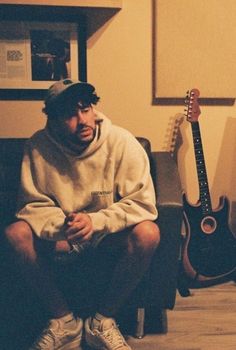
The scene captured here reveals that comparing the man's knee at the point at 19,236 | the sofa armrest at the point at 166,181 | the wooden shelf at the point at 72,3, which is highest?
the wooden shelf at the point at 72,3

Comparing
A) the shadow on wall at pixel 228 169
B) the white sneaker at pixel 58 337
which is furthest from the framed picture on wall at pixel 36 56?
the white sneaker at pixel 58 337

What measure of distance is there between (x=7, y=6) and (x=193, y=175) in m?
1.43

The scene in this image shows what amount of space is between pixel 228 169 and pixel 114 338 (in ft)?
4.53

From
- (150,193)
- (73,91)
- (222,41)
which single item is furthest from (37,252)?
(222,41)

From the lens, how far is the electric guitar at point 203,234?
2.52 meters

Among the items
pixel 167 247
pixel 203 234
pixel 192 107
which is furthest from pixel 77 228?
pixel 192 107

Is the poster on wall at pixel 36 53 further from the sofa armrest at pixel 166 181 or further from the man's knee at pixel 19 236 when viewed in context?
the man's knee at pixel 19 236

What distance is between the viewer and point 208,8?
8.57ft

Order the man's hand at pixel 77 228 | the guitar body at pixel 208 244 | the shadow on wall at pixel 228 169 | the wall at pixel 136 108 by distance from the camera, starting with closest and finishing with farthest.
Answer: the man's hand at pixel 77 228, the guitar body at pixel 208 244, the wall at pixel 136 108, the shadow on wall at pixel 228 169

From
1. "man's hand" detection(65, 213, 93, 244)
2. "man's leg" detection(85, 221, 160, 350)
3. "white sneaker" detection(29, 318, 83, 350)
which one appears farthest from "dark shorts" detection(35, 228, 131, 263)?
"white sneaker" detection(29, 318, 83, 350)

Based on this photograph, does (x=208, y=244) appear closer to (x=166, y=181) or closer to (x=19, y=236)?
(x=166, y=181)

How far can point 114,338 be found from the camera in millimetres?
1898

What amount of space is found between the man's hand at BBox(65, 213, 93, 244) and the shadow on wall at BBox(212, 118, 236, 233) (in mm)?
1270

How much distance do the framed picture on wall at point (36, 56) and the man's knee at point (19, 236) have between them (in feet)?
3.45
